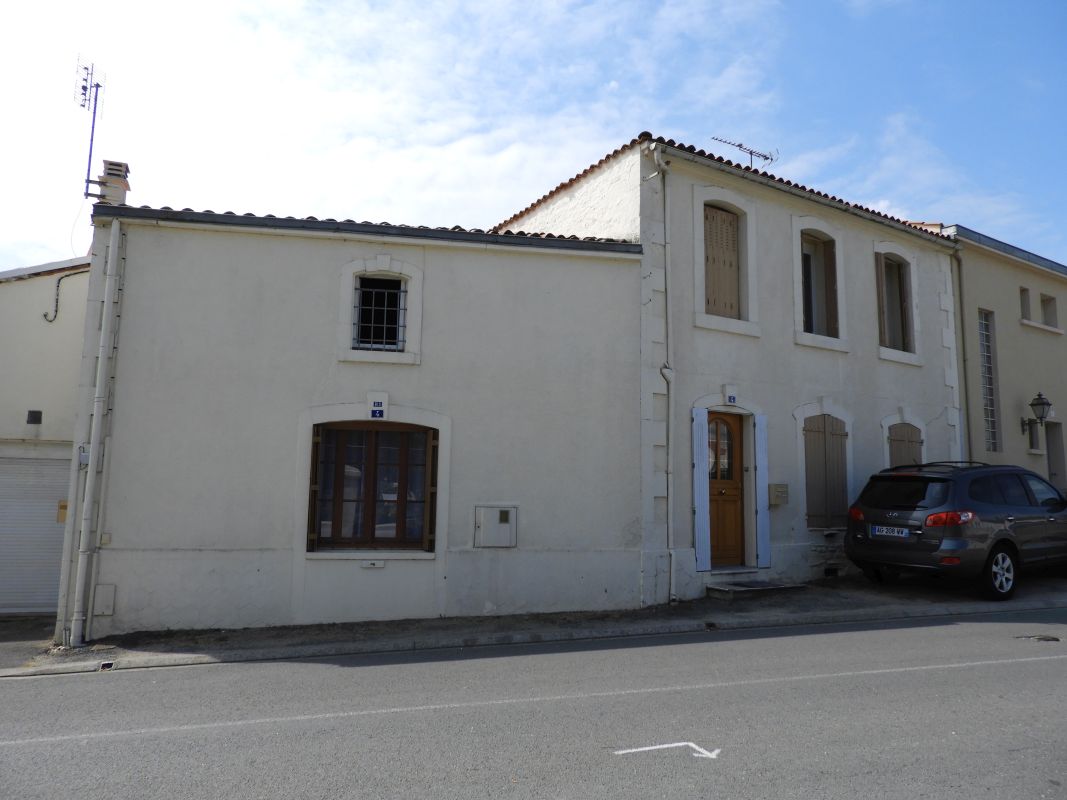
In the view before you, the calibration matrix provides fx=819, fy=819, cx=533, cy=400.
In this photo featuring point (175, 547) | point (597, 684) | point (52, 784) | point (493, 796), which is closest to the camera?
point (493, 796)

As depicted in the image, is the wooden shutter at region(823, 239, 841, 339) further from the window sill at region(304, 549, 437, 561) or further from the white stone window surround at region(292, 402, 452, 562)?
the window sill at region(304, 549, 437, 561)

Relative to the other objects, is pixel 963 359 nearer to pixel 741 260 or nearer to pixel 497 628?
pixel 741 260

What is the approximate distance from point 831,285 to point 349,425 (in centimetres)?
842

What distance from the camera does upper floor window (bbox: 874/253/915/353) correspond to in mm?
14579

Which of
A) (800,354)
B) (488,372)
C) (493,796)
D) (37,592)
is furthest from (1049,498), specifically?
(37,592)

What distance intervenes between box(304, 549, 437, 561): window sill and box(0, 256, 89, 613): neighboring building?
12.9ft

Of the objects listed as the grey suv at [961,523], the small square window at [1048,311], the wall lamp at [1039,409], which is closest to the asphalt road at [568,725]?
the grey suv at [961,523]

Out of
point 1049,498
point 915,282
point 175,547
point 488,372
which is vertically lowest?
point 175,547

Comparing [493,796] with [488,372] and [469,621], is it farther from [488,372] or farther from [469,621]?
[488,372]

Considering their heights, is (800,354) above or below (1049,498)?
above

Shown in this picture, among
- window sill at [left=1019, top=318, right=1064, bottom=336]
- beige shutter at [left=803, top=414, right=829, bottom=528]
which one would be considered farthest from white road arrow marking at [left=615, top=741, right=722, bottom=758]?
window sill at [left=1019, top=318, right=1064, bottom=336]

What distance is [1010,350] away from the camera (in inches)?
648

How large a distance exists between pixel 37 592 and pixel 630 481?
8107 mm

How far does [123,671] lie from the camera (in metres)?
7.83
